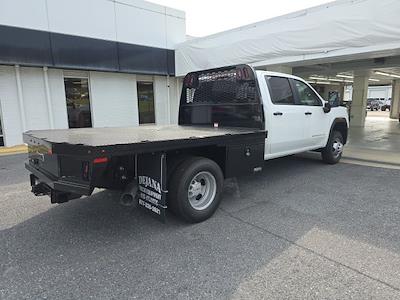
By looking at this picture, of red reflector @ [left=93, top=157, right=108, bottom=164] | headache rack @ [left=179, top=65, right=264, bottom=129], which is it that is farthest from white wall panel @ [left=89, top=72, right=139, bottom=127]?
red reflector @ [left=93, top=157, right=108, bottom=164]

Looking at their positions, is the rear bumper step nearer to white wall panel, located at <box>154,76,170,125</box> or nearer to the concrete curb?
the concrete curb

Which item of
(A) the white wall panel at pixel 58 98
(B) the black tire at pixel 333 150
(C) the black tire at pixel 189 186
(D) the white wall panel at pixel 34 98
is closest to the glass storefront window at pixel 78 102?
(A) the white wall panel at pixel 58 98

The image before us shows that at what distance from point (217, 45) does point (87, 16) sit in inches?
200

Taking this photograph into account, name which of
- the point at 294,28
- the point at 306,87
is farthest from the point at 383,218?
the point at 294,28

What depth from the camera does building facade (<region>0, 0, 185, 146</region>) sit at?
9.84 m

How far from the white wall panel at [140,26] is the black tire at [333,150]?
9228 mm

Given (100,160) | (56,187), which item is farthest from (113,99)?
(100,160)

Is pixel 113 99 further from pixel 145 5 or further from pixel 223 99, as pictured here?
pixel 223 99

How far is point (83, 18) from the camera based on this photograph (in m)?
11.0

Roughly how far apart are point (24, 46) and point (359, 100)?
17560 millimetres

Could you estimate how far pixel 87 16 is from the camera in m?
11.1

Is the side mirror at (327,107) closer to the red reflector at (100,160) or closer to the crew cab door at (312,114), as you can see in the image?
the crew cab door at (312,114)

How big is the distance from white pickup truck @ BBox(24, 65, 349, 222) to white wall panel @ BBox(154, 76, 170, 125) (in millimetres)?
8088

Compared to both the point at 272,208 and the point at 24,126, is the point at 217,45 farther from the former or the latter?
the point at 272,208
